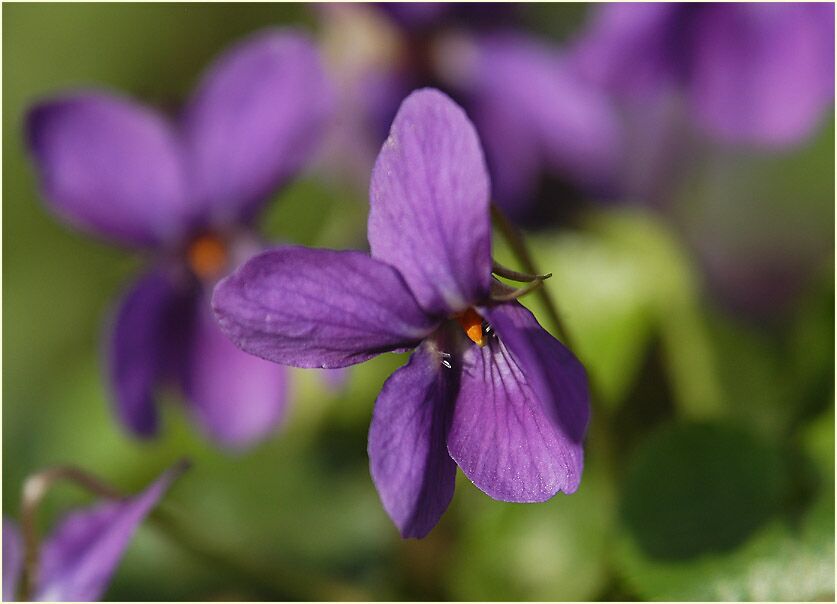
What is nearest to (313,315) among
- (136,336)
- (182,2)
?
(136,336)

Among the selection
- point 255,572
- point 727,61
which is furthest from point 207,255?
point 727,61

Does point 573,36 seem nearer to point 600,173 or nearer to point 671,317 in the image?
point 600,173

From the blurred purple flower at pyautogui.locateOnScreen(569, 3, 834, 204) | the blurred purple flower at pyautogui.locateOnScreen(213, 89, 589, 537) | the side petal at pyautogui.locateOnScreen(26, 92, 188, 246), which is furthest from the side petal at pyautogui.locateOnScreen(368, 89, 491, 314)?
the blurred purple flower at pyautogui.locateOnScreen(569, 3, 834, 204)

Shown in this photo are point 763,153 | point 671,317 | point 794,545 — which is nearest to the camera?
point 794,545

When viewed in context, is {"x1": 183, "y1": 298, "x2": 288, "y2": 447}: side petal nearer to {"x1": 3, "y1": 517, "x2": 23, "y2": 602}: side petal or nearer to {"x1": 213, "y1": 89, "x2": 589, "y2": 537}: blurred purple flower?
{"x1": 3, "y1": 517, "x2": 23, "y2": 602}: side petal

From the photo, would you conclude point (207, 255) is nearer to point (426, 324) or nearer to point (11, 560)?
point (11, 560)

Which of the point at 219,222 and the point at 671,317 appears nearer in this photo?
the point at 219,222

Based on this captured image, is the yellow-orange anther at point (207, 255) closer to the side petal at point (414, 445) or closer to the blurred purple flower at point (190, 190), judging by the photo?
the blurred purple flower at point (190, 190)
